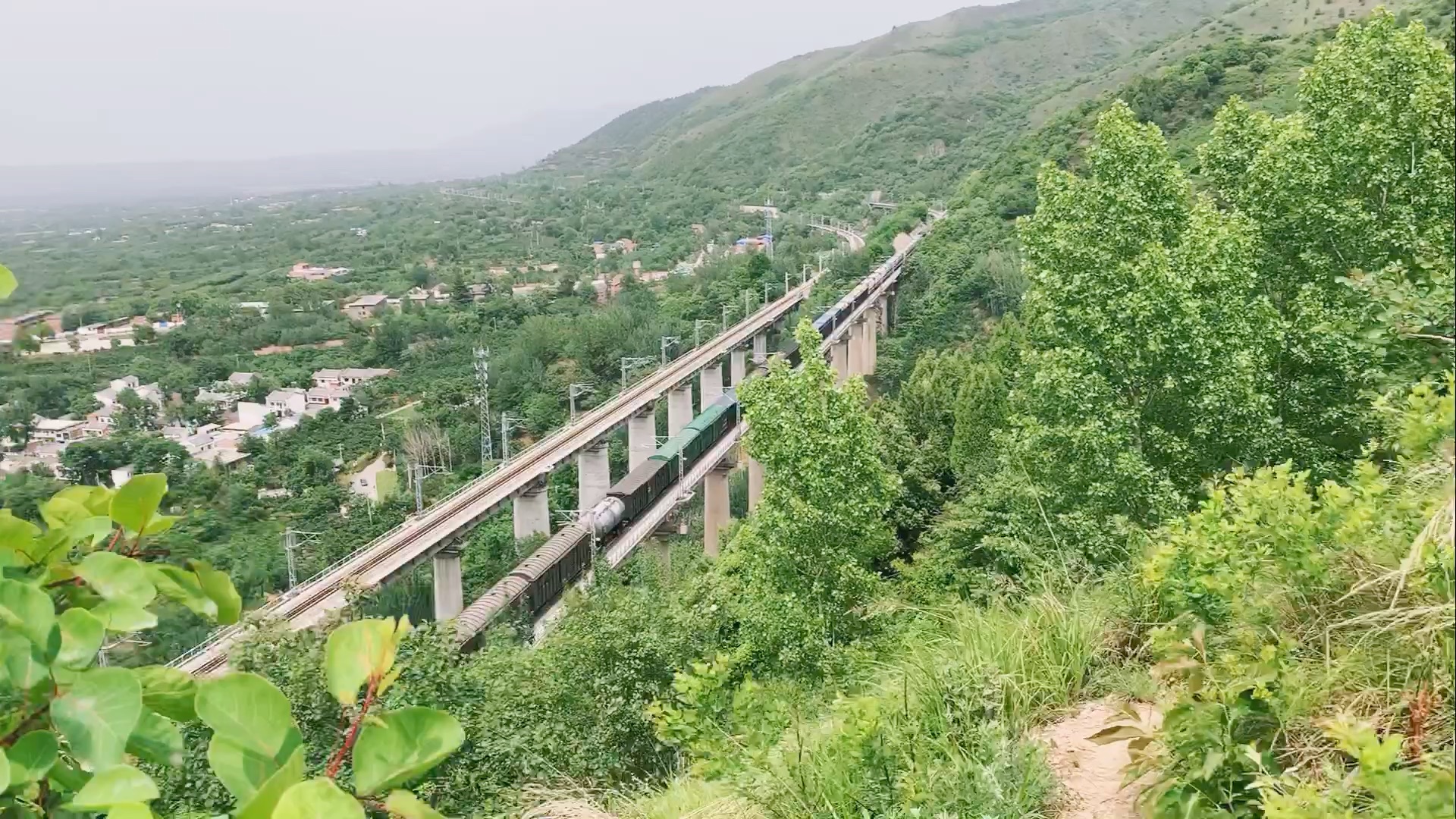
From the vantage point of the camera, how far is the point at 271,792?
3.27 feet

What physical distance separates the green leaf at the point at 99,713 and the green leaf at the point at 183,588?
269 millimetres

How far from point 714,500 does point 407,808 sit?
3325 centimetres

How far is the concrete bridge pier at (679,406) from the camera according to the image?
3939 centimetres

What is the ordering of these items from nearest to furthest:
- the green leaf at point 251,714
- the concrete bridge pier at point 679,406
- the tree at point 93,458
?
the green leaf at point 251,714 → the tree at point 93,458 → the concrete bridge pier at point 679,406

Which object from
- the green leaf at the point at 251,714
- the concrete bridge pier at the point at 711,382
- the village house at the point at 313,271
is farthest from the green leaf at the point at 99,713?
the village house at the point at 313,271

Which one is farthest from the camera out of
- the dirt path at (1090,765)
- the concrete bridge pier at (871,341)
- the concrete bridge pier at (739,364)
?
the concrete bridge pier at (871,341)

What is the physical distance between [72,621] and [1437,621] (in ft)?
11.7

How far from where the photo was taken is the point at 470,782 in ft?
27.1

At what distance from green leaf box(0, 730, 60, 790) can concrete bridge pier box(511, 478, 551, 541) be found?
1069 inches

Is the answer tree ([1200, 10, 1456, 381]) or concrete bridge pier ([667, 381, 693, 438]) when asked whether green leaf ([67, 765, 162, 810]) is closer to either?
tree ([1200, 10, 1456, 381])

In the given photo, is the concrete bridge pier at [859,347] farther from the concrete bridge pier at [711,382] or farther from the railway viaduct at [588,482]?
the concrete bridge pier at [711,382]

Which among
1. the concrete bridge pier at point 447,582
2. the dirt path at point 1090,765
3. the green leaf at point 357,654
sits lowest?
the concrete bridge pier at point 447,582

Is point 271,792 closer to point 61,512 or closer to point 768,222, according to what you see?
point 61,512

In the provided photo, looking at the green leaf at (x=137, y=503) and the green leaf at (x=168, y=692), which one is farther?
the green leaf at (x=137, y=503)
